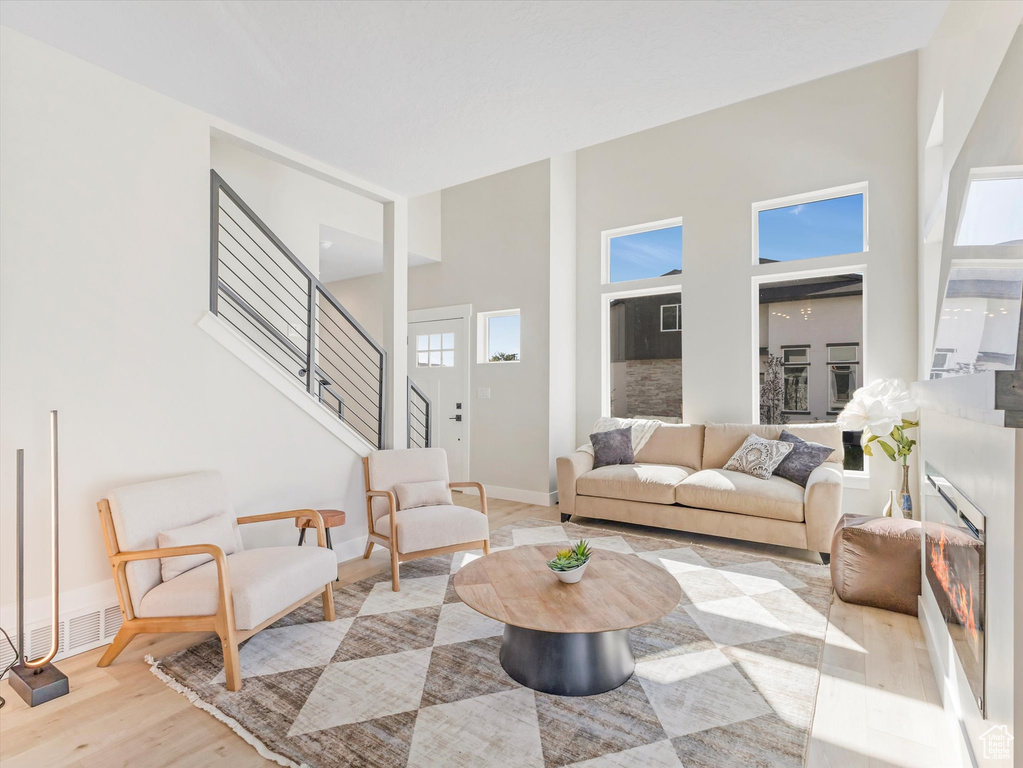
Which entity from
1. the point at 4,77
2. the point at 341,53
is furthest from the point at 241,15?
the point at 4,77

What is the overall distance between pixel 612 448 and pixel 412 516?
2.30m

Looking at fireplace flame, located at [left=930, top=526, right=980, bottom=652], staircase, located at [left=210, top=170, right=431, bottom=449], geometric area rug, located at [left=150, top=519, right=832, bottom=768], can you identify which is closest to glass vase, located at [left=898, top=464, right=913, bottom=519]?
geometric area rug, located at [left=150, top=519, right=832, bottom=768]

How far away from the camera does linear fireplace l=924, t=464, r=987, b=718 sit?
4.78ft

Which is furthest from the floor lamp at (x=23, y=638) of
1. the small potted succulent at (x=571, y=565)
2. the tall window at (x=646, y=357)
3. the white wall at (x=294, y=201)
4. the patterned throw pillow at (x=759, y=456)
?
the tall window at (x=646, y=357)

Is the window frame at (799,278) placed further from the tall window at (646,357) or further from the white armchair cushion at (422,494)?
the white armchair cushion at (422,494)

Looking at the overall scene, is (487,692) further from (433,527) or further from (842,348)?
(842,348)

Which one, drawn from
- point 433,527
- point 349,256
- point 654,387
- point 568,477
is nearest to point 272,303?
point 349,256

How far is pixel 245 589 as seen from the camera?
2.21 meters

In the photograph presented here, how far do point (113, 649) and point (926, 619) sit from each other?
3.70 meters

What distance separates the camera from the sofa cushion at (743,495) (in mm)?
3838

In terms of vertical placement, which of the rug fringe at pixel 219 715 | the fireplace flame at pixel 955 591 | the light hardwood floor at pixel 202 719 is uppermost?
the fireplace flame at pixel 955 591

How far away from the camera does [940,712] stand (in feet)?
6.54

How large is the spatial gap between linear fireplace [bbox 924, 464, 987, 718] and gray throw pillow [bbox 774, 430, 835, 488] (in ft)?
5.56

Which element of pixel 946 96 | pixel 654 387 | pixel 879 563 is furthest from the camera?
pixel 654 387
